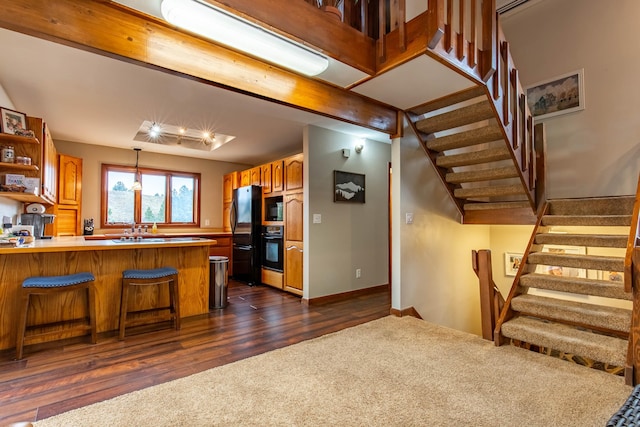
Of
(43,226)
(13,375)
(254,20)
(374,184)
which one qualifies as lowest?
(13,375)

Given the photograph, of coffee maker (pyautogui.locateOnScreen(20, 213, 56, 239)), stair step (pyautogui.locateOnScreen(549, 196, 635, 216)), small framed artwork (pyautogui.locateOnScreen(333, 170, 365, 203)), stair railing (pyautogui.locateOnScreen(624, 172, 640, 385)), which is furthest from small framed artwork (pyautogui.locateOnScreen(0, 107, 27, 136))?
stair step (pyautogui.locateOnScreen(549, 196, 635, 216))

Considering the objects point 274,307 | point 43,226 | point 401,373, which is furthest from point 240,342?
point 43,226

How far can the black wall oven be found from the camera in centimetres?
495

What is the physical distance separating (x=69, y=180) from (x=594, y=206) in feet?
23.4

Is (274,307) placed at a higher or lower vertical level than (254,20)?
lower

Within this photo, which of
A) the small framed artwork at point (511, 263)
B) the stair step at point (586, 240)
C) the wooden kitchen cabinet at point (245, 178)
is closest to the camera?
the stair step at point (586, 240)

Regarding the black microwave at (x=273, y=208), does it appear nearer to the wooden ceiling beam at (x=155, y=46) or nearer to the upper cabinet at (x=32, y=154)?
the wooden ceiling beam at (x=155, y=46)

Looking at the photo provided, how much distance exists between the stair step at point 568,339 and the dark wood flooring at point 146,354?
4.76 feet

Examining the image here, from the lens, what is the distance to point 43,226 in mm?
4684

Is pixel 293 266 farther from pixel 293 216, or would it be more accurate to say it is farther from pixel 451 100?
pixel 451 100

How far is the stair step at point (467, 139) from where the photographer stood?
3.29 metres

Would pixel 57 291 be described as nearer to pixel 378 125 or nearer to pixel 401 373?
pixel 401 373

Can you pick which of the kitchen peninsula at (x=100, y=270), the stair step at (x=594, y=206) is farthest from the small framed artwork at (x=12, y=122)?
the stair step at (x=594, y=206)

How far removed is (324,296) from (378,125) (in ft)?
7.60
